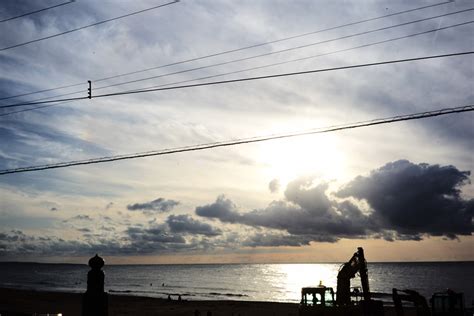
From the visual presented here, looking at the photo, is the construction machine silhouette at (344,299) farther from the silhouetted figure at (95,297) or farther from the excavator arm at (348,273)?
the silhouetted figure at (95,297)

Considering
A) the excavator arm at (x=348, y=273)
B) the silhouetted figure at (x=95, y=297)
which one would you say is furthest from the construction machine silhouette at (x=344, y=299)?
the silhouetted figure at (x=95, y=297)

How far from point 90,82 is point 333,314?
66.3 feet

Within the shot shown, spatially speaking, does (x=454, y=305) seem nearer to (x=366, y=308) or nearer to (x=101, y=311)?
(x=366, y=308)

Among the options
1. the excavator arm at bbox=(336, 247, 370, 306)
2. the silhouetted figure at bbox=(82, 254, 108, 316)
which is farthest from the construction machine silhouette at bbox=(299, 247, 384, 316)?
the silhouetted figure at bbox=(82, 254, 108, 316)

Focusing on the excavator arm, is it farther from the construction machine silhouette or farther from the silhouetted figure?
the silhouetted figure

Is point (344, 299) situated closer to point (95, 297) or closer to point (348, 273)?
point (348, 273)

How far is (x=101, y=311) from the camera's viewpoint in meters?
6.14

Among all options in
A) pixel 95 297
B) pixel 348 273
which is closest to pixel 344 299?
pixel 348 273

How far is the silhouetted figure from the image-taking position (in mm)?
6098

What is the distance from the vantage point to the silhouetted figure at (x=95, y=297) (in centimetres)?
610

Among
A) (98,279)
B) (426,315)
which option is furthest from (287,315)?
(98,279)

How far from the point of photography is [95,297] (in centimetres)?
614

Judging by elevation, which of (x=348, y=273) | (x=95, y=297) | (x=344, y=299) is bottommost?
(x=344, y=299)

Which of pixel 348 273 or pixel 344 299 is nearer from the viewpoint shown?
pixel 348 273
